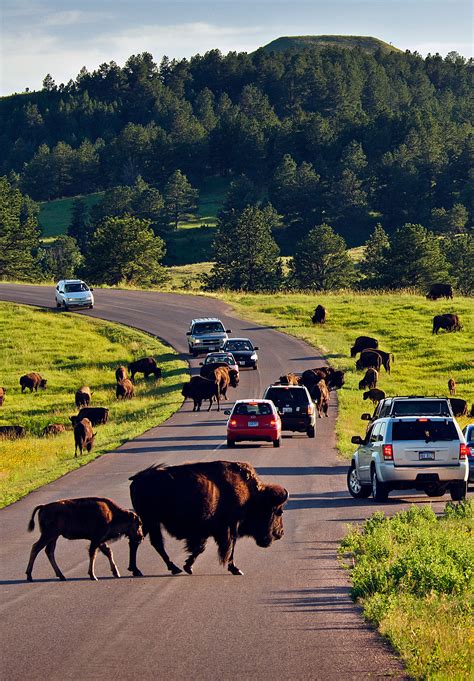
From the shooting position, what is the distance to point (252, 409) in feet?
115

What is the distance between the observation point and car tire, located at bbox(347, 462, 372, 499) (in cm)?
2519

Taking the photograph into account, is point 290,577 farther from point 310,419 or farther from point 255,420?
point 310,419

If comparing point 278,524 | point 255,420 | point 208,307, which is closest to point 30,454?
point 255,420

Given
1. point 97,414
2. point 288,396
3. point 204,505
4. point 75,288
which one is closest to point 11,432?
point 97,414

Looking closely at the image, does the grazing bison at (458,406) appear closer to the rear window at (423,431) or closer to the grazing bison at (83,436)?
the grazing bison at (83,436)

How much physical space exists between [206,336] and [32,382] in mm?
10882

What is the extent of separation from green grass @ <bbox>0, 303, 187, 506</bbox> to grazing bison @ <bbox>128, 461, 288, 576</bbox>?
10.5 meters

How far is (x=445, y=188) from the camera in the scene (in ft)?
559

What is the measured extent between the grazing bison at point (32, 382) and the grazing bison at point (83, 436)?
22.7 metres

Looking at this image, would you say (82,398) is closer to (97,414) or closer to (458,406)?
(97,414)

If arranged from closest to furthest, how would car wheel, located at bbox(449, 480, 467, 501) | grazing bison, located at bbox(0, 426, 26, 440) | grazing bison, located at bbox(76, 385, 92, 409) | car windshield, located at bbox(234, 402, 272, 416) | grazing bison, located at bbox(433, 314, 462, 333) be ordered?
car wheel, located at bbox(449, 480, 467, 501) → car windshield, located at bbox(234, 402, 272, 416) → grazing bison, located at bbox(0, 426, 26, 440) → grazing bison, located at bbox(76, 385, 92, 409) → grazing bison, located at bbox(433, 314, 462, 333)

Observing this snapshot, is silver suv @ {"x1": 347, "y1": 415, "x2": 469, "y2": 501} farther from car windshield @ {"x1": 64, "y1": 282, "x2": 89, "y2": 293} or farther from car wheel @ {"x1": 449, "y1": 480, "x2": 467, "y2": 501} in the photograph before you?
car windshield @ {"x1": 64, "y1": 282, "x2": 89, "y2": 293}

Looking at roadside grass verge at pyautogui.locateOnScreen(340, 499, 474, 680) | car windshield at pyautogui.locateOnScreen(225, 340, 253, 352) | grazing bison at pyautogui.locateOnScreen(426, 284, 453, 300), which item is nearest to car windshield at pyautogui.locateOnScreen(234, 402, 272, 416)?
roadside grass verge at pyautogui.locateOnScreen(340, 499, 474, 680)

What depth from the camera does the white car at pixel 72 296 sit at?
281 ft
